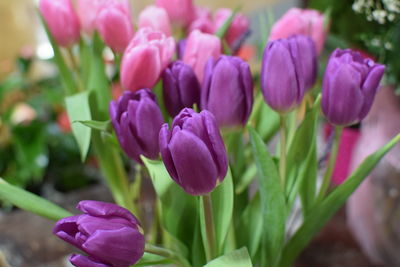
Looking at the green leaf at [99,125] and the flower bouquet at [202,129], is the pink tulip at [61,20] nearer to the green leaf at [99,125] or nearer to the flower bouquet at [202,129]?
the flower bouquet at [202,129]

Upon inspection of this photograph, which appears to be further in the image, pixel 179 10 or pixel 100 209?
pixel 179 10

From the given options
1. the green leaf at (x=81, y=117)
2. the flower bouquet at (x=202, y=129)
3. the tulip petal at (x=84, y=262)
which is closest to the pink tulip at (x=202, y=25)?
the flower bouquet at (x=202, y=129)

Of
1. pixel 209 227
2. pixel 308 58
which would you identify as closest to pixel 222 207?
pixel 209 227

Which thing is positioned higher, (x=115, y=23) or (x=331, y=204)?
(x=115, y=23)

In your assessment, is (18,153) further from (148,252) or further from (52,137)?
(148,252)

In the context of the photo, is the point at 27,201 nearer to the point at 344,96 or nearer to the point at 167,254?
the point at 167,254
